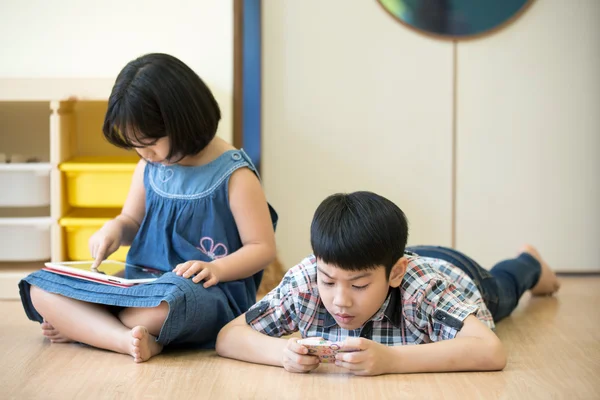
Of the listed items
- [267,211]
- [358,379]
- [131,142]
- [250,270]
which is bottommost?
[358,379]

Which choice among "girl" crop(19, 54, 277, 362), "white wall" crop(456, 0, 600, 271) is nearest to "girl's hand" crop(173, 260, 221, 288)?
"girl" crop(19, 54, 277, 362)

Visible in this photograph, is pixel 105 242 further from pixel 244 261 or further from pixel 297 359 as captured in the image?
pixel 297 359

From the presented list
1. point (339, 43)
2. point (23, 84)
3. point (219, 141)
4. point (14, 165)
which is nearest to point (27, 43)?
point (23, 84)

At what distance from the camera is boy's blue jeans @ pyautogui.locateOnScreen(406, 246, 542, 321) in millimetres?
1674

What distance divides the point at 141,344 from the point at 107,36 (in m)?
0.94

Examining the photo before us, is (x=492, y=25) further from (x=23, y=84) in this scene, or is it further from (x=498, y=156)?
(x=23, y=84)

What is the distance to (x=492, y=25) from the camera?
2.34m

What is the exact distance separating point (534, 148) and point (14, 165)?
1427 mm

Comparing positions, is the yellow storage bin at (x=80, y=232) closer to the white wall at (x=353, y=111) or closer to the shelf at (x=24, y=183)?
the shelf at (x=24, y=183)

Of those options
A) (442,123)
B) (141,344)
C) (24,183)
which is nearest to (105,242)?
(141,344)

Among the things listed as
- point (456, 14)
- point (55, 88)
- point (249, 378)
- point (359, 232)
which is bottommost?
point (249, 378)

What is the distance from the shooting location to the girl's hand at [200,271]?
4.62 feet

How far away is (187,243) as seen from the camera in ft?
5.02

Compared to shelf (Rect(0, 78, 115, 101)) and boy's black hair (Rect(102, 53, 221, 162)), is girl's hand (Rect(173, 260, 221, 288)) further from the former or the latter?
shelf (Rect(0, 78, 115, 101))
